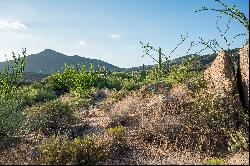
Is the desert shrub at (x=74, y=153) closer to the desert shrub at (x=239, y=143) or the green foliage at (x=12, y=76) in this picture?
the desert shrub at (x=239, y=143)

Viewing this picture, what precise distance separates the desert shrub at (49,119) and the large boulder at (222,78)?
399cm

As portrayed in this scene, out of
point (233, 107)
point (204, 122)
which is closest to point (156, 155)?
point (204, 122)

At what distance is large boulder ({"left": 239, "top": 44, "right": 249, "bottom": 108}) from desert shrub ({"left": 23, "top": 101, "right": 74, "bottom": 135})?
183 inches

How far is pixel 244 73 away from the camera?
9.30m

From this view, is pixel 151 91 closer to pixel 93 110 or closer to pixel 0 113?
pixel 93 110

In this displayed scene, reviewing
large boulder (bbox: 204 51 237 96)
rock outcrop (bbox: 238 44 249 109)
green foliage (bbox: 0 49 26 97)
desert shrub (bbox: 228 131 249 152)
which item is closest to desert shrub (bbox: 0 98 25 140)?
green foliage (bbox: 0 49 26 97)

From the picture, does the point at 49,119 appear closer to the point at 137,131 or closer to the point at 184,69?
the point at 137,131

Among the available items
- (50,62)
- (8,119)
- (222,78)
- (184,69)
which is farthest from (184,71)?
(50,62)

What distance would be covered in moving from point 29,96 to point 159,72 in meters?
6.60

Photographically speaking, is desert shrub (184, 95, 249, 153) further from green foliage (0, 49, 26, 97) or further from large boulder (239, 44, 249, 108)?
green foliage (0, 49, 26, 97)

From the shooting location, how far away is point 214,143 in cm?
895

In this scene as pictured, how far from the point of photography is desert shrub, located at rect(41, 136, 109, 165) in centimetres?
784

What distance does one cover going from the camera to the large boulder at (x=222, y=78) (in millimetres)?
9789

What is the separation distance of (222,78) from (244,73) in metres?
0.79
